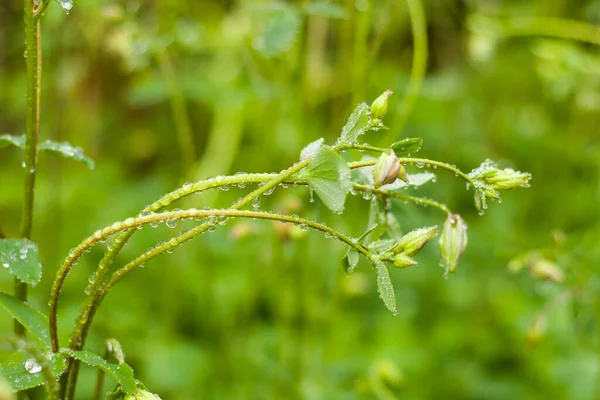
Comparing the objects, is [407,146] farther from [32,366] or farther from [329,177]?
[32,366]

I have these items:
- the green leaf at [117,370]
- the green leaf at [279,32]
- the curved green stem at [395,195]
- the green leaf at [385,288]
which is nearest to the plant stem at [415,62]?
the green leaf at [279,32]

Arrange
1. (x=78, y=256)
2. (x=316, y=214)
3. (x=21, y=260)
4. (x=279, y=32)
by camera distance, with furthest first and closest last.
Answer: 1. (x=279, y=32)
2. (x=316, y=214)
3. (x=21, y=260)
4. (x=78, y=256)

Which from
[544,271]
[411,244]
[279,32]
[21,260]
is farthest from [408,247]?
[279,32]

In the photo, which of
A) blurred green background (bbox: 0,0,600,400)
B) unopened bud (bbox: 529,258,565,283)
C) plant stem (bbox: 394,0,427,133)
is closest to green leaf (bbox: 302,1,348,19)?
blurred green background (bbox: 0,0,600,400)

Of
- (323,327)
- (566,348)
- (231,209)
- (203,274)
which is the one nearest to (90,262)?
(203,274)

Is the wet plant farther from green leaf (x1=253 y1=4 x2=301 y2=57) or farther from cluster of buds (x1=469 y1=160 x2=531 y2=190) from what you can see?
green leaf (x1=253 y1=4 x2=301 y2=57)

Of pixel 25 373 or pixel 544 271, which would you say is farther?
pixel 544 271
